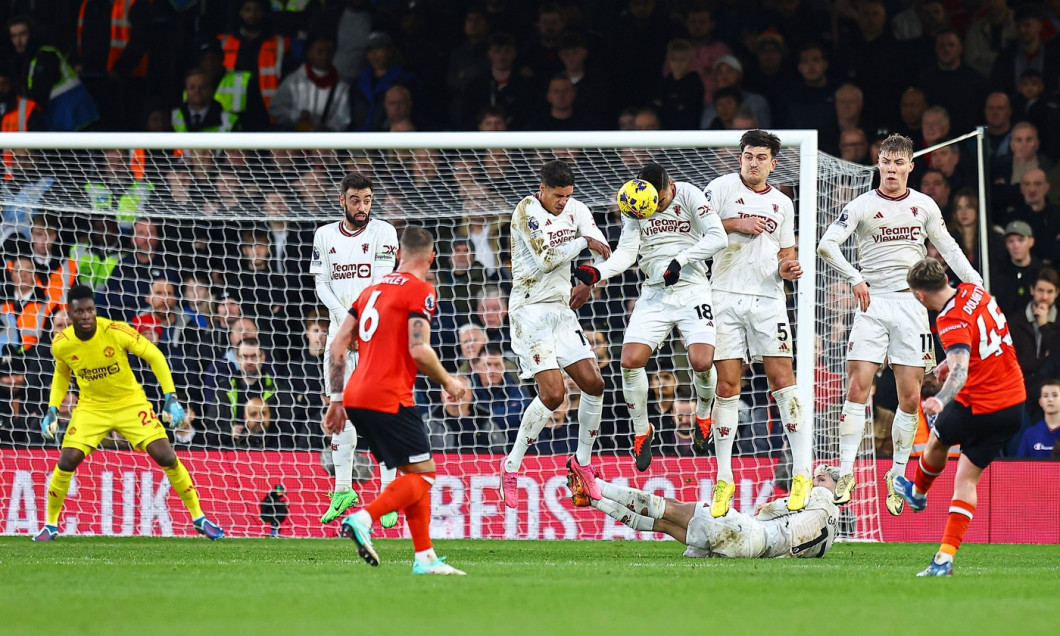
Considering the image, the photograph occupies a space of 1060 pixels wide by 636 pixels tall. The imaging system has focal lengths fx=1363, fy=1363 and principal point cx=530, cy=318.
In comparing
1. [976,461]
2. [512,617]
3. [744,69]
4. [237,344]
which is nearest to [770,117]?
[744,69]

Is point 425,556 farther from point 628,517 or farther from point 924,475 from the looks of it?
point 924,475

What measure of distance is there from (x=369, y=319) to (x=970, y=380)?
367 cm

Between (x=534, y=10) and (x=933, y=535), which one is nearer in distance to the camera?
(x=933, y=535)

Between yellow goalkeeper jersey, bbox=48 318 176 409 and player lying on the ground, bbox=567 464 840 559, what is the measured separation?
451cm

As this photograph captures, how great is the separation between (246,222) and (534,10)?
481 centimetres

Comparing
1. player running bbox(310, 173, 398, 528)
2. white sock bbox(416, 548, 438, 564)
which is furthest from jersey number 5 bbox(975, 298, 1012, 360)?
player running bbox(310, 173, 398, 528)

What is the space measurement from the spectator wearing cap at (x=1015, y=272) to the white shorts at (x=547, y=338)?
4.83m

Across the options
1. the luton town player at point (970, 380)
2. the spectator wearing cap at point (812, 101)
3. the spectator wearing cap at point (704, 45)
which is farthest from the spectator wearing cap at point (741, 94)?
the luton town player at point (970, 380)

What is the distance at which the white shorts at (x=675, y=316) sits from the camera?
34.3 feet

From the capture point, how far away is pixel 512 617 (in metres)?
6.11

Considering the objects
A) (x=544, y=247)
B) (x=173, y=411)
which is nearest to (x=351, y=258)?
(x=544, y=247)

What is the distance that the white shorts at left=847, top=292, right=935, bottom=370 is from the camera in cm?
1102

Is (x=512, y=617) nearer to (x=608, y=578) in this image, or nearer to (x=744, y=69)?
(x=608, y=578)

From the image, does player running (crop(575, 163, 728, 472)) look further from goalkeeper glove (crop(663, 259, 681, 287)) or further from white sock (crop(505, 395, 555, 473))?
white sock (crop(505, 395, 555, 473))
